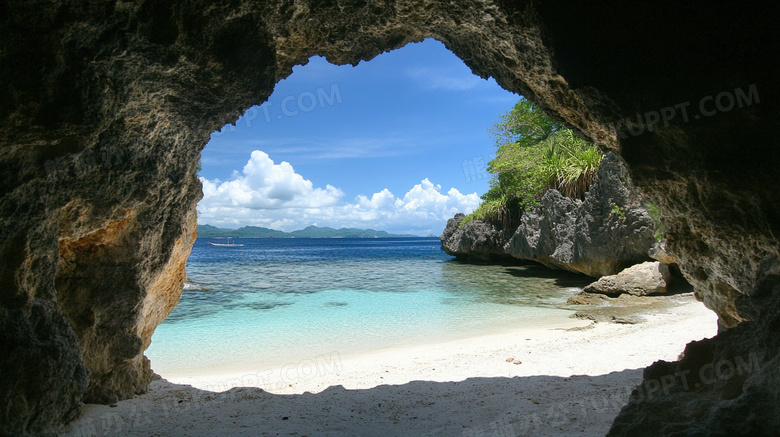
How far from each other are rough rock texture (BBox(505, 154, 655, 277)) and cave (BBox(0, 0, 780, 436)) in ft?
27.4

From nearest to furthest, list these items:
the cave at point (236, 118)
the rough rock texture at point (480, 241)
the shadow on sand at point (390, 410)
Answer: the cave at point (236, 118)
the shadow on sand at point (390, 410)
the rough rock texture at point (480, 241)

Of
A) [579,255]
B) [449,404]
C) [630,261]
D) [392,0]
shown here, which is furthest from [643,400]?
[579,255]

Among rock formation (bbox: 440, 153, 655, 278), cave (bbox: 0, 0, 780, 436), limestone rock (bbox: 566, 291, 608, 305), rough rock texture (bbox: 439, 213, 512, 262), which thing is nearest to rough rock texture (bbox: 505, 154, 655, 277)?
rock formation (bbox: 440, 153, 655, 278)

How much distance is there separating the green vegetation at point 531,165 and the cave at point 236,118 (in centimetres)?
1023

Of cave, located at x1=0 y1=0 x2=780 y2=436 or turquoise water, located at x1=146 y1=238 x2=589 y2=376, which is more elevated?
cave, located at x1=0 y1=0 x2=780 y2=436

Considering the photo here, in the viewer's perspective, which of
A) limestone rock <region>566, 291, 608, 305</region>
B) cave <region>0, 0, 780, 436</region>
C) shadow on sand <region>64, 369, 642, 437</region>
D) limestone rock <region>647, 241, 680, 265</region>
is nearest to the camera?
cave <region>0, 0, 780, 436</region>

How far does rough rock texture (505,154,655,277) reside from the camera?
11.5 m

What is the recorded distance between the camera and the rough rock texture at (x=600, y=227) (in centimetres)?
1148

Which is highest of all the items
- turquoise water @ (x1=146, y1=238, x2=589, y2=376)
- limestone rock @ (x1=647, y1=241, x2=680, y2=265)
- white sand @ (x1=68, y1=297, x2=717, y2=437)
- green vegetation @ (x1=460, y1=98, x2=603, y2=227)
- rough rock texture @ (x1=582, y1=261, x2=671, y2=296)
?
green vegetation @ (x1=460, y1=98, x2=603, y2=227)

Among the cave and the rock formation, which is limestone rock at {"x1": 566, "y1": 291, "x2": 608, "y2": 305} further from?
the cave

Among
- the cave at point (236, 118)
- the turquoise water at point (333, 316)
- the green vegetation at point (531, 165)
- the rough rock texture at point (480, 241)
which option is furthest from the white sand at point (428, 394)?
the rough rock texture at point (480, 241)

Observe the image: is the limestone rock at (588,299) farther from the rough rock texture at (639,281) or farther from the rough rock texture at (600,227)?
the rough rock texture at (600,227)

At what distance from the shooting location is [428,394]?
435 cm

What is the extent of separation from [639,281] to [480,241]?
12.5 meters
